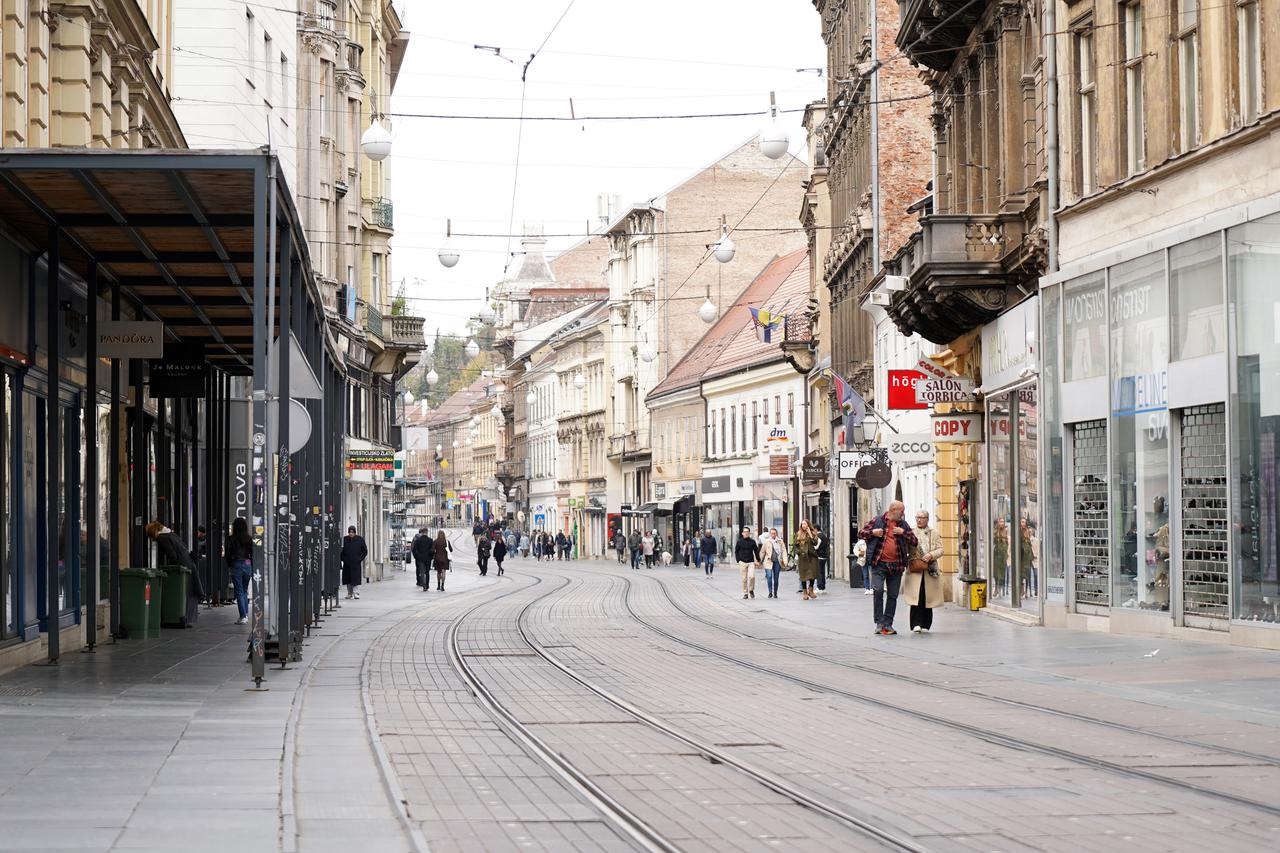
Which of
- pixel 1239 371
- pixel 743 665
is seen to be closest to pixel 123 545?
pixel 743 665

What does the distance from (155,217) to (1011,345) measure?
15330 millimetres

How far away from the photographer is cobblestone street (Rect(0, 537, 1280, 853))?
9367 mm

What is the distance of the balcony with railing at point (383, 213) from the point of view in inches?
2603

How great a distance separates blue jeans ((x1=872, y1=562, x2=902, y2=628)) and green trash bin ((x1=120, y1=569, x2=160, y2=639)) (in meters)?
9.64

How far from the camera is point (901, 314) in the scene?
35.3 metres

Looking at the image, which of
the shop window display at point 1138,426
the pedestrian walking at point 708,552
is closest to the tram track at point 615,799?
the shop window display at point 1138,426

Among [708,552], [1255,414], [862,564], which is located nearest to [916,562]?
[1255,414]

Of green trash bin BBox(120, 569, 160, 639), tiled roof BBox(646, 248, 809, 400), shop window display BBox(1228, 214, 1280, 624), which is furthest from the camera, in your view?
tiled roof BBox(646, 248, 809, 400)

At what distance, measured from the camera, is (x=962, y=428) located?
34062mm

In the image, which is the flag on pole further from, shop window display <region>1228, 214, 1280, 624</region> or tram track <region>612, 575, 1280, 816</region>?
shop window display <region>1228, 214, 1280, 624</region>

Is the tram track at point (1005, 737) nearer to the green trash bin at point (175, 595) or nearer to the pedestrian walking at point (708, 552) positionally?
the green trash bin at point (175, 595)

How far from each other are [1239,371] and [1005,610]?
1075 centimetres

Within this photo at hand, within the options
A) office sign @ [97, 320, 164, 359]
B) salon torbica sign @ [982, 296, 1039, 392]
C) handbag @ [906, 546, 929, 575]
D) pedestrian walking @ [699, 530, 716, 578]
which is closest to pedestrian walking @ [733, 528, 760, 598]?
salon torbica sign @ [982, 296, 1039, 392]

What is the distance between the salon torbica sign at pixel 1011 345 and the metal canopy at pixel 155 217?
414 inches
